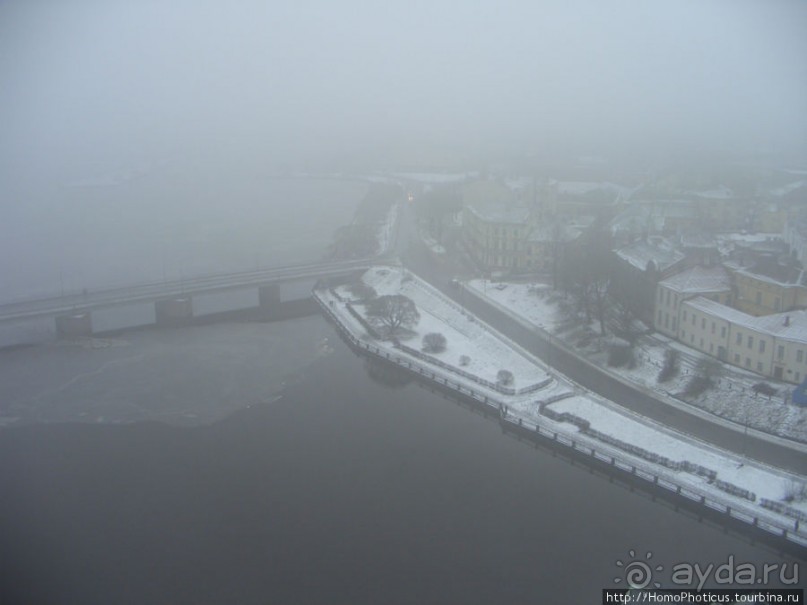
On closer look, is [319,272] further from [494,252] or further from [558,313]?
[558,313]

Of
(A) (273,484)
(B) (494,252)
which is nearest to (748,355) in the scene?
(A) (273,484)

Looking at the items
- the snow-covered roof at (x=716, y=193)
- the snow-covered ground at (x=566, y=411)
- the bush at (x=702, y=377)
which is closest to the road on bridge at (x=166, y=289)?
the snow-covered ground at (x=566, y=411)

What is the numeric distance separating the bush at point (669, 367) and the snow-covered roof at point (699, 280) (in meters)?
0.72

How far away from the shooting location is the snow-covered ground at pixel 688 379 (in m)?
4.92

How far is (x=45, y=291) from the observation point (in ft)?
28.7

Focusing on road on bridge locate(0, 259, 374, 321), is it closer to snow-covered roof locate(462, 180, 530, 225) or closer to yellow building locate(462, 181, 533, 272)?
yellow building locate(462, 181, 533, 272)

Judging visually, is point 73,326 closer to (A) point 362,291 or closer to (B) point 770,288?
(A) point 362,291

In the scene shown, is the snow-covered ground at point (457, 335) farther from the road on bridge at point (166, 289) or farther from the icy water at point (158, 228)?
the icy water at point (158, 228)

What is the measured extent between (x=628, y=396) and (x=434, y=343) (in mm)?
1745

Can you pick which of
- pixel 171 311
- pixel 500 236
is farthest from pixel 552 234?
pixel 171 311

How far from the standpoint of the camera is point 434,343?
665cm

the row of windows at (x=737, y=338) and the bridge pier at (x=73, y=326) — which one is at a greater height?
the row of windows at (x=737, y=338)

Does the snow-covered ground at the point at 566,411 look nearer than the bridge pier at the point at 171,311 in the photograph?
Yes

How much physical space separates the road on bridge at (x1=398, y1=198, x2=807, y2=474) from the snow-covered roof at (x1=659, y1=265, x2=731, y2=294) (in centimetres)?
106
